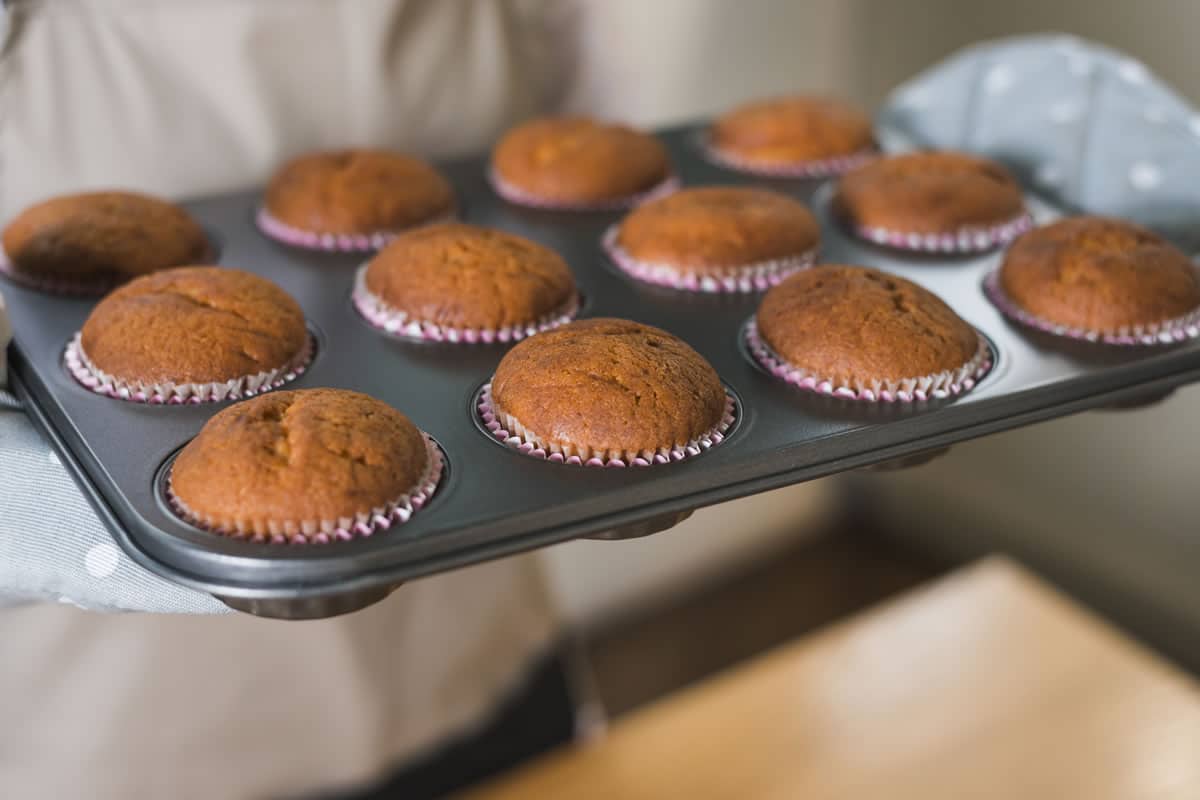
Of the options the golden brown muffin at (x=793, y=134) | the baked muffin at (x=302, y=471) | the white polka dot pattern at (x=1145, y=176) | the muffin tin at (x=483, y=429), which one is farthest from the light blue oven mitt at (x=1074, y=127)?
the baked muffin at (x=302, y=471)

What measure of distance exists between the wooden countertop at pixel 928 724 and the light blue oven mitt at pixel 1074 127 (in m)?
0.84

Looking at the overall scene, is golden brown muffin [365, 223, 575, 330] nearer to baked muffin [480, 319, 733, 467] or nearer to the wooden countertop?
baked muffin [480, 319, 733, 467]

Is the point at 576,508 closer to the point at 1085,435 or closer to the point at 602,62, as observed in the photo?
the point at 602,62

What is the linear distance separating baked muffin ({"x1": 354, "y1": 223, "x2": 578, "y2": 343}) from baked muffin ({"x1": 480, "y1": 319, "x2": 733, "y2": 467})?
0.09 m

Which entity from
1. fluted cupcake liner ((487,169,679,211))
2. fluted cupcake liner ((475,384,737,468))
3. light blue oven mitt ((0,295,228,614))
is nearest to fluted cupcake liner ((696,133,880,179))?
fluted cupcake liner ((487,169,679,211))

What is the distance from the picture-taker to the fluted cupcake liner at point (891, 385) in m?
0.97

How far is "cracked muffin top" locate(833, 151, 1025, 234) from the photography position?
1.22 meters

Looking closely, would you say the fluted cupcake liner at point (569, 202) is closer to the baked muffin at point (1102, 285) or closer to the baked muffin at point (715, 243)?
the baked muffin at point (715, 243)

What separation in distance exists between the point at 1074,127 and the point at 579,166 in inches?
21.3

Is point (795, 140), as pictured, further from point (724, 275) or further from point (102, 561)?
point (102, 561)

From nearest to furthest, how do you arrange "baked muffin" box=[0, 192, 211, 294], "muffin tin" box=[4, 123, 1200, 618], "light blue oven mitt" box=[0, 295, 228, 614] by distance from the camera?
1. "muffin tin" box=[4, 123, 1200, 618]
2. "light blue oven mitt" box=[0, 295, 228, 614]
3. "baked muffin" box=[0, 192, 211, 294]

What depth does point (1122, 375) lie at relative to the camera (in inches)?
39.8

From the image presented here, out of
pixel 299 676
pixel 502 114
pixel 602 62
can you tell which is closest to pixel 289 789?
pixel 299 676

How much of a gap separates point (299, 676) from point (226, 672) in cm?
10
